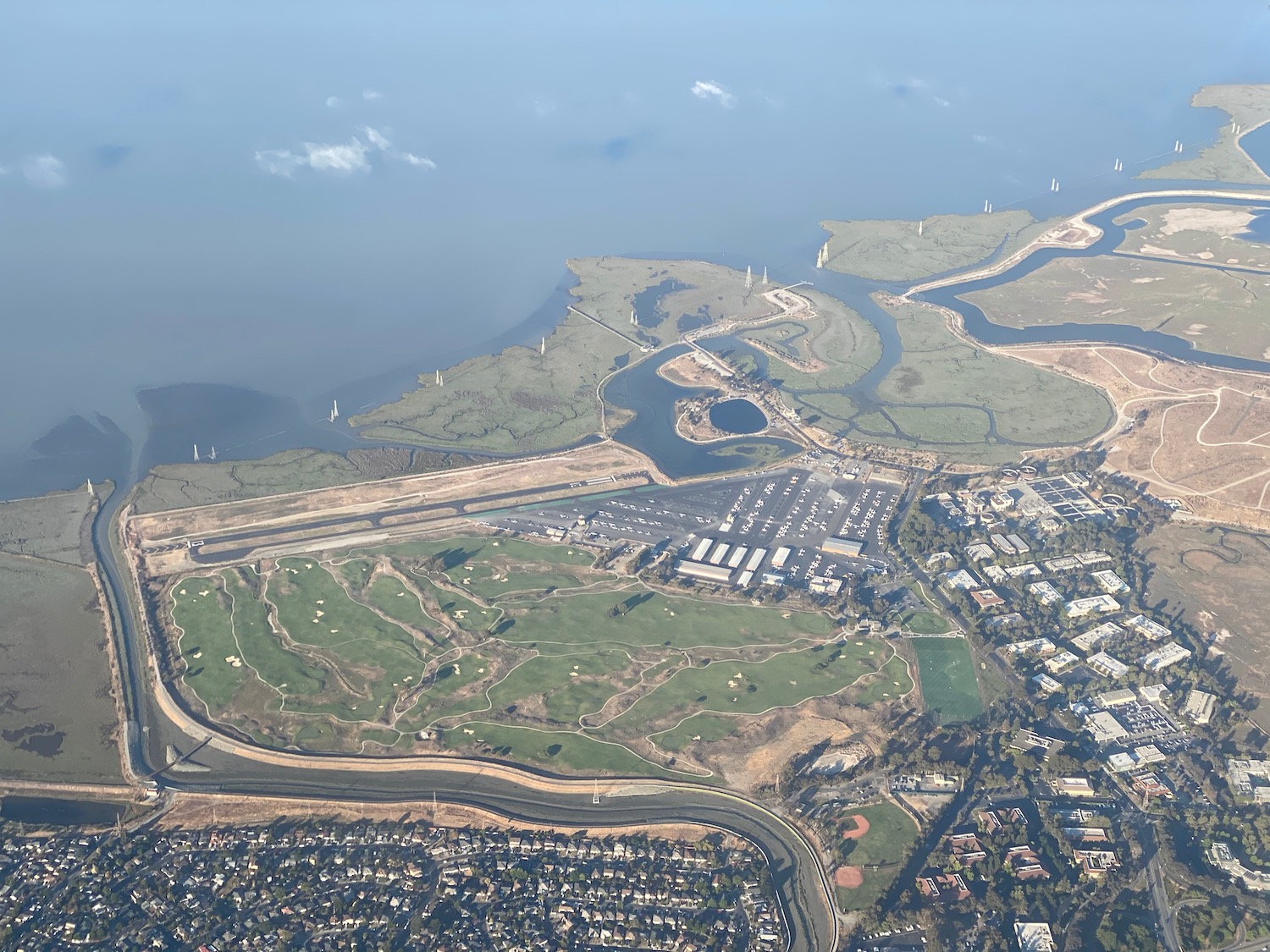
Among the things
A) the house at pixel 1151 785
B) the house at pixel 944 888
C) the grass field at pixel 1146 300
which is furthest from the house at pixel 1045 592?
the grass field at pixel 1146 300

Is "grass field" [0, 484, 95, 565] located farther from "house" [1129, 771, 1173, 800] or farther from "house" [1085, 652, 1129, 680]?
"house" [1129, 771, 1173, 800]

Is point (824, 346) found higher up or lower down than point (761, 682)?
higher up

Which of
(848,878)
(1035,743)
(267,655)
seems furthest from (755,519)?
(267,655)

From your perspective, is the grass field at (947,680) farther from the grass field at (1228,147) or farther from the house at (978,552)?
the grass field at (1228,147)

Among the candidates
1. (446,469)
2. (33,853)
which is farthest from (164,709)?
(446,469)

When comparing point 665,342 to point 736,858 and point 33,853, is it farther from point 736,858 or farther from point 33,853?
point 33,853

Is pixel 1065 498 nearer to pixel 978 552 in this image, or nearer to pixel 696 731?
pixel 978 552
